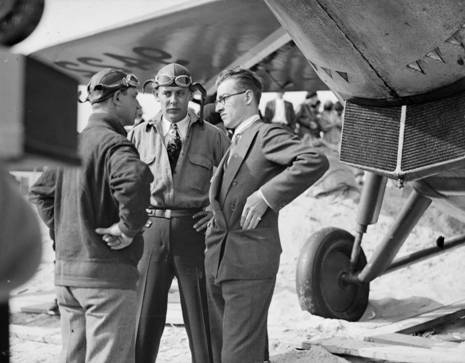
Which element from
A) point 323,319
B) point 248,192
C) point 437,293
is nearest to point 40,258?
point 248,192

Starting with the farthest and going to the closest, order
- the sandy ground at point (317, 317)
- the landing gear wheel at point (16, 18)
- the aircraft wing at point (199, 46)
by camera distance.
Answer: the aircraft wing at point (199, 46) → the sandy ground at point (317, 317) → the landing gear wheel at point (16, 18)

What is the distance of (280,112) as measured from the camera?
1220 cm

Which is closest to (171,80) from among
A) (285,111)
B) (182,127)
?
(182,127)

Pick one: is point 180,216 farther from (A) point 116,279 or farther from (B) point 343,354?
(B) point 343,354

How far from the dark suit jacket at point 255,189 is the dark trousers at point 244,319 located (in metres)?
0.05

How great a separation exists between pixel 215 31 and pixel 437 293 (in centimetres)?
307

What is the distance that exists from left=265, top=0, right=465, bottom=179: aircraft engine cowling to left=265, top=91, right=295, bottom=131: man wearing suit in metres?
8.06

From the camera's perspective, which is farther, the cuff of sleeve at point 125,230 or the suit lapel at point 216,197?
the suit lapel at point 216,197

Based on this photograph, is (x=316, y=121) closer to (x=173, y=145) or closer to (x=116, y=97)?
(x=173, y=145)

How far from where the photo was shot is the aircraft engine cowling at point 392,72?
3367 millimetres

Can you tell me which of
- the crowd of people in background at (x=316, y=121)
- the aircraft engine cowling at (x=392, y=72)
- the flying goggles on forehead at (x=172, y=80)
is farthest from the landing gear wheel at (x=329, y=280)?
the crowd of people in background at (x=316, y=121)

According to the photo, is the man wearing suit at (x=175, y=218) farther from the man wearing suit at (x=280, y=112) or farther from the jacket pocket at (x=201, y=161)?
the man wearing suit at (x=280, y=112)

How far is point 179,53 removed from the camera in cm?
868

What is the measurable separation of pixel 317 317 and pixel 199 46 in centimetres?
325
